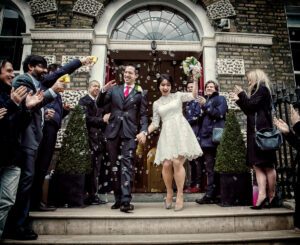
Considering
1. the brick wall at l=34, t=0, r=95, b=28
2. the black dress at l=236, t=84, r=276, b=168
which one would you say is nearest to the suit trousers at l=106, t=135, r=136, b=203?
the black dress at l=236, t=84, r=276, b=168

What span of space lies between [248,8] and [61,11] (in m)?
4.94

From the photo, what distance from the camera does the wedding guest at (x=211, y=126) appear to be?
4.89 meters

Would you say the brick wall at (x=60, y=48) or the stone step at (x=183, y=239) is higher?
the brick wall at (x=60, y=48)

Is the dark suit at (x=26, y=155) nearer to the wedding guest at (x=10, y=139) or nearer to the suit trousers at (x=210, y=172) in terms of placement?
the wedding guest at (x=10, y=139)

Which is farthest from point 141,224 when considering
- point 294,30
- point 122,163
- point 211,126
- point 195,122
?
point 294,30

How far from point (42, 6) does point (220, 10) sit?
A: 462 centimetres

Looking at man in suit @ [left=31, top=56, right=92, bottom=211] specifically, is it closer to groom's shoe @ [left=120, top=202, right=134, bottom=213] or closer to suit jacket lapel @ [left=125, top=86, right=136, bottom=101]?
suit jacket lapel @ [left=125, top=86, right=136, bottom=101]

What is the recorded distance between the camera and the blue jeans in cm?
293

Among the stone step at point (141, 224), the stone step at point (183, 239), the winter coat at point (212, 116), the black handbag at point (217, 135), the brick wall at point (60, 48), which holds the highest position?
the brick wall at point (60, 48)

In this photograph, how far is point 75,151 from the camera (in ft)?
14.4

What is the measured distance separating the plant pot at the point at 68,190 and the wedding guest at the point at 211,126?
196 centimetres

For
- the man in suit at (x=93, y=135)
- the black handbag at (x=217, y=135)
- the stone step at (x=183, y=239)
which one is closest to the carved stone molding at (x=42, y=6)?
the man in suit at (x=93, y=135)

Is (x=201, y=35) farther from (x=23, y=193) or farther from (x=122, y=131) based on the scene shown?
(x=23, y=193)

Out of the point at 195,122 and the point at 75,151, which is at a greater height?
the point at 195,122
